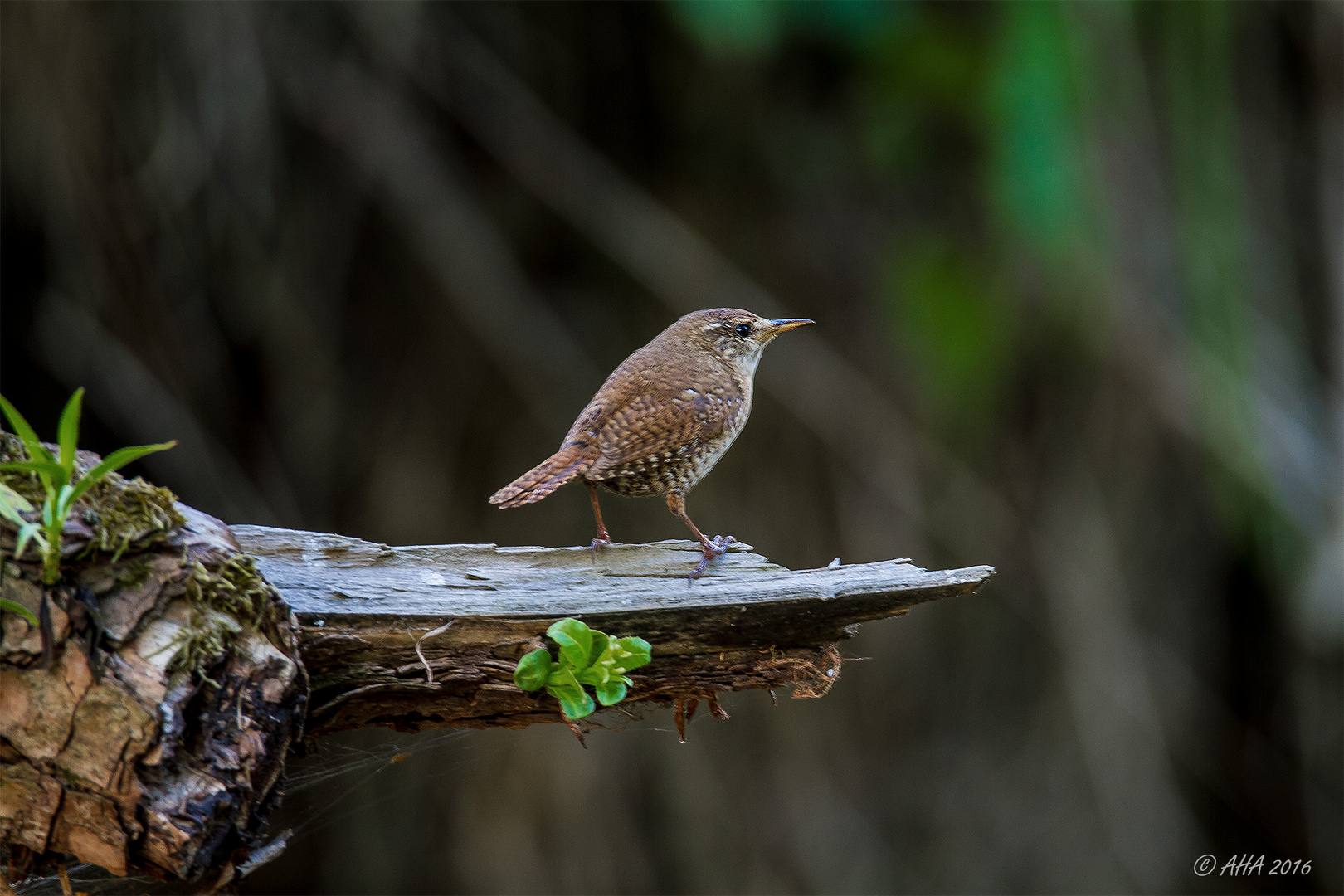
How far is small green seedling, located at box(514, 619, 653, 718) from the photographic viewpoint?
1.44 meters

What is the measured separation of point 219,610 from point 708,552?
2.68 ft

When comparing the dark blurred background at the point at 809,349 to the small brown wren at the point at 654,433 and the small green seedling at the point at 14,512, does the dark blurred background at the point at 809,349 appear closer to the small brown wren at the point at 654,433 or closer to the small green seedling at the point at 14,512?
the small brown wren at the point at 654,433

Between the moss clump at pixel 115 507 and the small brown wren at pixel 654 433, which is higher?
the small brown wren at pixel 654 433

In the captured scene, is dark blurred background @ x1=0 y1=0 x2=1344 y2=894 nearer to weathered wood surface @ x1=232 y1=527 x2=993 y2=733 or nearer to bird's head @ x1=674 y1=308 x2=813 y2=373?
bird's head @ x1=674 y1=308 x2=813 y2=373

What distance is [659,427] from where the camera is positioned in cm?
194

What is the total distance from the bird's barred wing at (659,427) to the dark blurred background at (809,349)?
1.47 metres

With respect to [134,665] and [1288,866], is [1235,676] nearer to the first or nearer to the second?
[1288,866]

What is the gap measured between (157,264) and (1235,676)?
4.34 m

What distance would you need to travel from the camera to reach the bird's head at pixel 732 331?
7.84 ft

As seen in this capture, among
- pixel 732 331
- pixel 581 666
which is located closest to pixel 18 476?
pixel 581 666

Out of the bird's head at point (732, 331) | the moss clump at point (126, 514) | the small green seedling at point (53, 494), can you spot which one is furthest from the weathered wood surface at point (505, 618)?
the bird's head at point (732, 331)

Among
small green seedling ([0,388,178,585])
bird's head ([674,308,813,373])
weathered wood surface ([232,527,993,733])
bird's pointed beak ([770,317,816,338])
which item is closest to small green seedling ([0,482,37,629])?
small green seedling ([0,388,178,585])

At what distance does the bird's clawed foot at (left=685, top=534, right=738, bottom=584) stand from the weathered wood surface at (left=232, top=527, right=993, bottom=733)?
3 centimetres

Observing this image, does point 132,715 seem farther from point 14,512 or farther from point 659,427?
point 659,427
